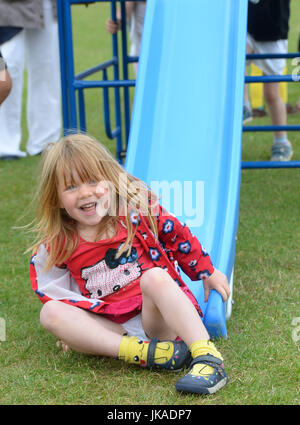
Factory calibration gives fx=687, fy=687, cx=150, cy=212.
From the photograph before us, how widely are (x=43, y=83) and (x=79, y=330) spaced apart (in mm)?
3809

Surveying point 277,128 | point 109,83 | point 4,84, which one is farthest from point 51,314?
point 277,128

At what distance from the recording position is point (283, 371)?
226cm

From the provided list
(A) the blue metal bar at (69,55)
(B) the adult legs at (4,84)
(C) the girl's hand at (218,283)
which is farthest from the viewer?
(A) the blue metal bar at (69,55)

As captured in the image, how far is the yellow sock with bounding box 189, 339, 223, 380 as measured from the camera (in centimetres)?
212

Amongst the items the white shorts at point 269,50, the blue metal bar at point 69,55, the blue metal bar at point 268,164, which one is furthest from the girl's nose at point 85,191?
the white shorts at point 269,50

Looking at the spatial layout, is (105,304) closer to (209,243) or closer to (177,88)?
(209,243)

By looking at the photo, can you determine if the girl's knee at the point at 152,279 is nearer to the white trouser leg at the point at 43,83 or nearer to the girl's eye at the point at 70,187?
the girl's eye at the point at 70,187

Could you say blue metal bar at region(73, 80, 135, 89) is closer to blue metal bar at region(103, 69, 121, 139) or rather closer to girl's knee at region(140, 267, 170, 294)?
blue metal bar at region(103, 69, 121, 139)

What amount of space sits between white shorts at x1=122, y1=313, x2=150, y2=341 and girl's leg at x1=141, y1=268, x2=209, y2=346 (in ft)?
0.57

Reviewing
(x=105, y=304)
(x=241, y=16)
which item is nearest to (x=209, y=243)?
(x=105, y=304)

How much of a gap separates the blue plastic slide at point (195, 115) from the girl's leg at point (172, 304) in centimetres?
47

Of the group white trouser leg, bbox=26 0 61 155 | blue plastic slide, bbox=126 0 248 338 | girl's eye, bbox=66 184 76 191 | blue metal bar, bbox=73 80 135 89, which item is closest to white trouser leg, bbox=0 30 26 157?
white trouser leg, bbox=26 0 61 155

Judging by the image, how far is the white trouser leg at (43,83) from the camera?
558 centimetres

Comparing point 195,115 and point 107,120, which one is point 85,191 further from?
point 107,120
